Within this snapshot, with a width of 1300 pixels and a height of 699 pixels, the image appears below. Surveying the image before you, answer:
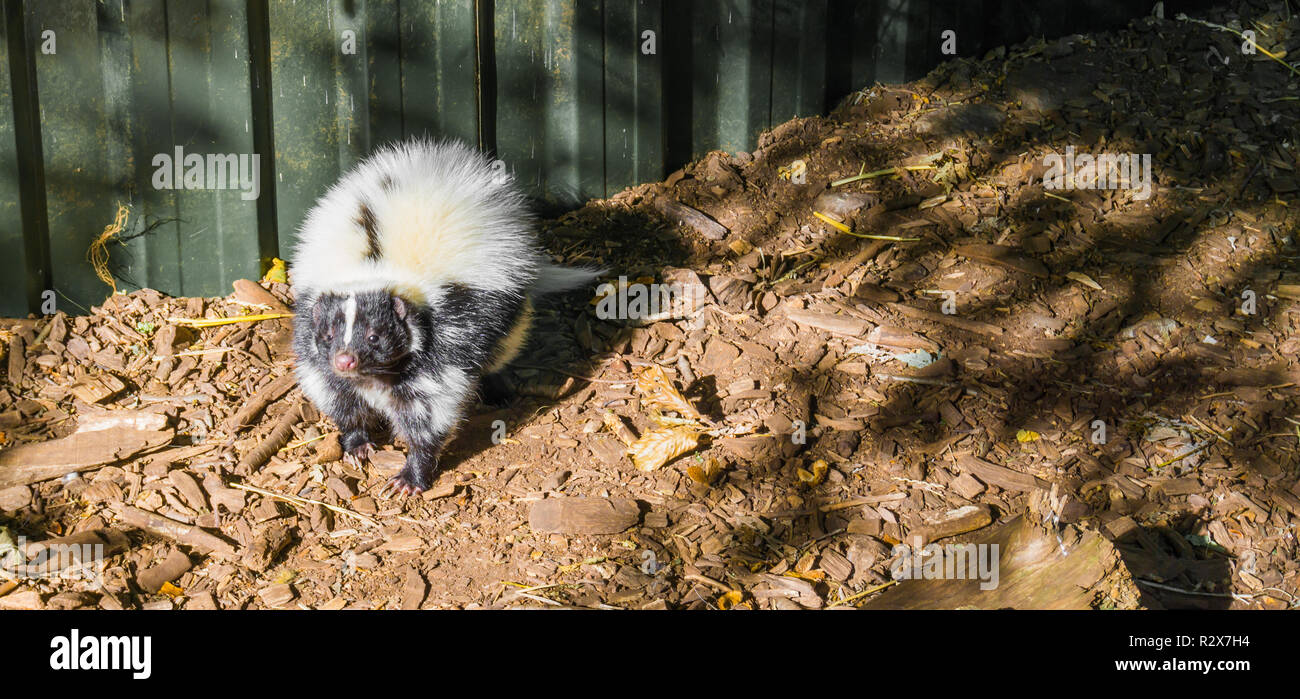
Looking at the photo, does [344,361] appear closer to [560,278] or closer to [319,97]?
[560,278]

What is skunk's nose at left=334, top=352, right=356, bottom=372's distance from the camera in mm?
4801

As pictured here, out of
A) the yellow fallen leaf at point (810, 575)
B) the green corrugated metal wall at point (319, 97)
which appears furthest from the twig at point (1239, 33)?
the yellow fallen leaf at point (810, 575)

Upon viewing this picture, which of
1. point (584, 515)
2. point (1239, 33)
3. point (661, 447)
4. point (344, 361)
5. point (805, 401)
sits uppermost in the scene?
point (1239, 33)

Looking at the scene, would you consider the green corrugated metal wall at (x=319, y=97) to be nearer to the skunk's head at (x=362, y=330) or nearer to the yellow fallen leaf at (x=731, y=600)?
the skunk's head at (x=362, y=330)

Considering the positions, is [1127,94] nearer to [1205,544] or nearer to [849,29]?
[849,29]

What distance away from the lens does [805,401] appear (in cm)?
529

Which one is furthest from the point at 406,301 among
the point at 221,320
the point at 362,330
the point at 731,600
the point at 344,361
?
the point at 731,600

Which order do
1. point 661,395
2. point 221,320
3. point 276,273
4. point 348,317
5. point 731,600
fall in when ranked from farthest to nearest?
point 276,273
point 221,320
point 661,395
point 348,317
point 731,600

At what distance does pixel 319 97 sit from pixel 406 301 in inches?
75.3

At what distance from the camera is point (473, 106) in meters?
6.65

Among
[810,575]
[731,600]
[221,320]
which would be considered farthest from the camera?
[221,320]

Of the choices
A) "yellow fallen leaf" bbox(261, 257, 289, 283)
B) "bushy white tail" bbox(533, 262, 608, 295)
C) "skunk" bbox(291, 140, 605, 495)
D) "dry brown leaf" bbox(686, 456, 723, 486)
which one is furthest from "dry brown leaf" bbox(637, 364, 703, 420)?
"yellow fallen leaf" bbox(261, 257, 289, 283)

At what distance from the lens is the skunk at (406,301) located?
5.05m

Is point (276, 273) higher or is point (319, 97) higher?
point (319, 97)
